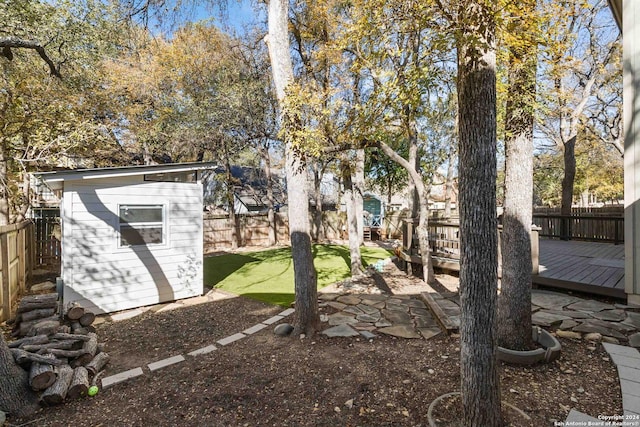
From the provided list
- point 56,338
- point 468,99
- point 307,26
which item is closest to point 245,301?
point 56,338

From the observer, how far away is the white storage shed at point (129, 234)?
530 centimetres

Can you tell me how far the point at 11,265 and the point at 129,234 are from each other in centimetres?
202

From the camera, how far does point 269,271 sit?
9.23 meters

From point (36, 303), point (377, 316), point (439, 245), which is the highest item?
point (439, 245)

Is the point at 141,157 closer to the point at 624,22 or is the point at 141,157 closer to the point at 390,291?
the point at 390,291

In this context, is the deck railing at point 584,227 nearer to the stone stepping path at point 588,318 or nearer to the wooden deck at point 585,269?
the wooden deck at point 585,269

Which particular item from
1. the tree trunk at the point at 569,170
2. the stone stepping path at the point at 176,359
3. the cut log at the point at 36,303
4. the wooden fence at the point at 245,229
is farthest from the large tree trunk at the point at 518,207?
the wooden fence at the point at 245,229

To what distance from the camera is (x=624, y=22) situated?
14.7 feet

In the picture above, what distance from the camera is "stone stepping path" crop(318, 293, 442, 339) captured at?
171 inches

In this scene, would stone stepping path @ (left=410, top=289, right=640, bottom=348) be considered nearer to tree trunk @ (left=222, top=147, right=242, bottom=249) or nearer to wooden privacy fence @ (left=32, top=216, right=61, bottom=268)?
tree trunk @ (left=222, top=147, right=242, bottom=249)

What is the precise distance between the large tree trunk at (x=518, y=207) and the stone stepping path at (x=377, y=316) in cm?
110

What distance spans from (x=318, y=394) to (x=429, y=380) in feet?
3.61

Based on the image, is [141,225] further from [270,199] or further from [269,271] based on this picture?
[270,199]

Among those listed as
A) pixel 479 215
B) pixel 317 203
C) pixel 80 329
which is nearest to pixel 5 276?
pixel 80 329
